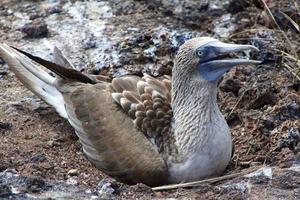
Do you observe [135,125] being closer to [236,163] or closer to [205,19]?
[236,163]

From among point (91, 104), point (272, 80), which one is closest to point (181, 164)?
point (91, 104)

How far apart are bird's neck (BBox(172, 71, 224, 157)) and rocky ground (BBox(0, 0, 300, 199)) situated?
369 millimetres

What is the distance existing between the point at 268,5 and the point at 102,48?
1.71 m

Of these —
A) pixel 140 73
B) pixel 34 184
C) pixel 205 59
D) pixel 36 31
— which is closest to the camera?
pixel 34 184

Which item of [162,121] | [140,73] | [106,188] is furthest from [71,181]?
[140,73]

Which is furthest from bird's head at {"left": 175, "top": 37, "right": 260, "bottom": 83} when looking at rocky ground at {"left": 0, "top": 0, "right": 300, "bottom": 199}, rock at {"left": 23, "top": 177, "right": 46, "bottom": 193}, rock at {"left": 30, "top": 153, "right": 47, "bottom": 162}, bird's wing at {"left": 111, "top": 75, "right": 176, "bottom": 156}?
rock at {"left": 23, "top": 177, "right": 46, "bottom": 193}

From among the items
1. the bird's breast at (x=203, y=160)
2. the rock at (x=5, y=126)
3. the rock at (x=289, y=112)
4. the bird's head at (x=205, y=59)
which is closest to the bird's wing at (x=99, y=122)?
the bird's breast at (x=203, y=160)

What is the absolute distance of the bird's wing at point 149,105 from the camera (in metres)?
6.95

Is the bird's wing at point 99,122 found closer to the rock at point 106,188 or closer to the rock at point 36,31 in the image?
the rock at point 106,188

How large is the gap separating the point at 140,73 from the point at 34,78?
917 millimetres

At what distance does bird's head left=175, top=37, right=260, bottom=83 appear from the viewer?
22.6 feet

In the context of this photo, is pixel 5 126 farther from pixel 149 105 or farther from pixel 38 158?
pixel 149 105

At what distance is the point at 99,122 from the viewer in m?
7.11

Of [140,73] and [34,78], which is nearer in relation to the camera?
[34,78]
